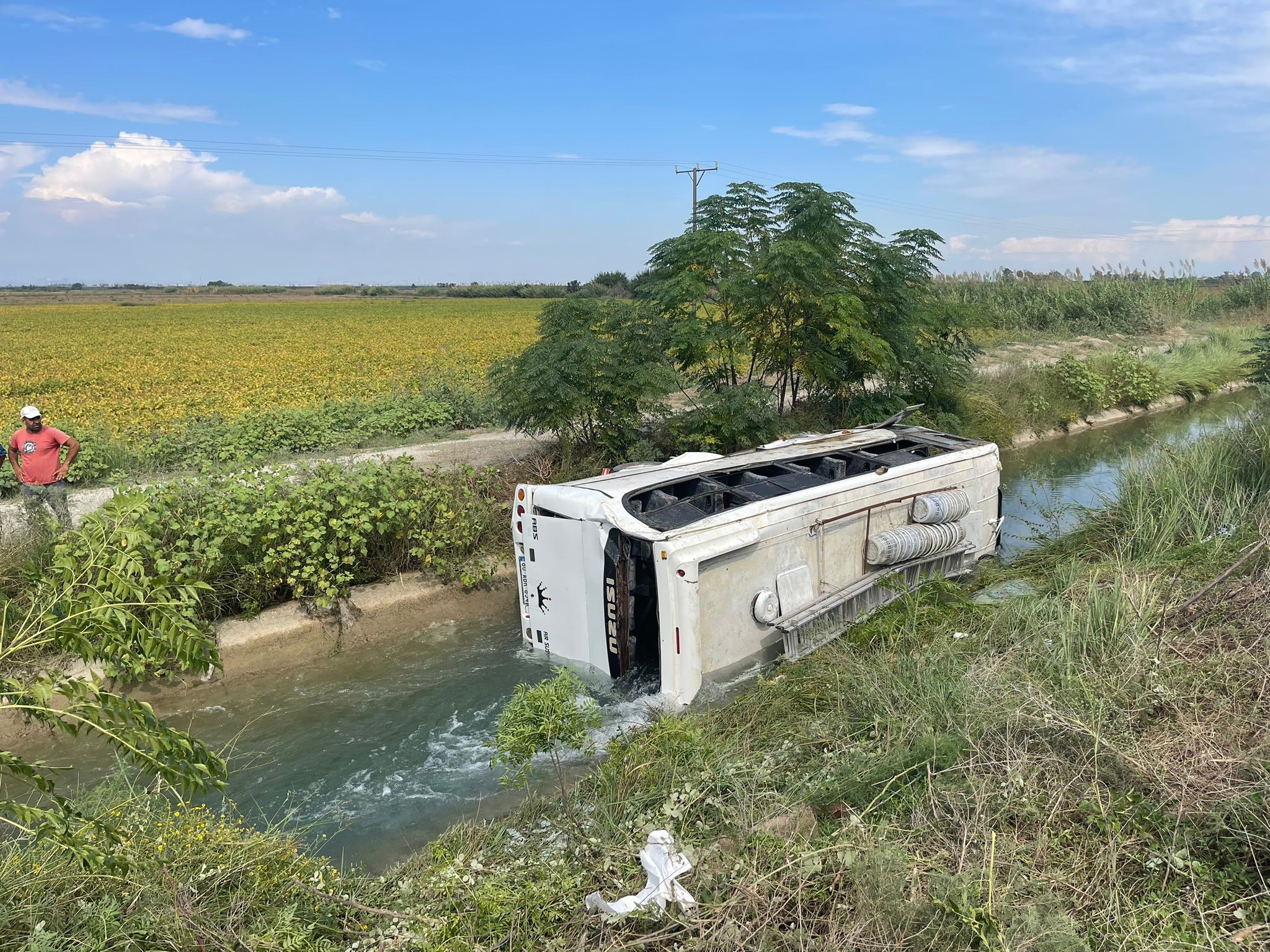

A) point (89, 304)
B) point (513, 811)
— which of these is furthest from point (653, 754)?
point (89, 304)

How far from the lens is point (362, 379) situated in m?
19.7

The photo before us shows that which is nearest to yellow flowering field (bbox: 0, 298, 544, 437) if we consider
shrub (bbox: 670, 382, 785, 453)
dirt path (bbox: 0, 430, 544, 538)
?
dirt path (bbox: 0, 430, 544, 538)

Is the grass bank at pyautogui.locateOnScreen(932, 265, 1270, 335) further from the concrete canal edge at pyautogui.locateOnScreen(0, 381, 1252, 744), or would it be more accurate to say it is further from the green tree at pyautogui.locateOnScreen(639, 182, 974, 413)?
the concrete canal edge at pyautogui.locateOnScreen(0, 381, 1252, 744)

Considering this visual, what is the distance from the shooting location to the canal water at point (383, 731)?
5473 mm

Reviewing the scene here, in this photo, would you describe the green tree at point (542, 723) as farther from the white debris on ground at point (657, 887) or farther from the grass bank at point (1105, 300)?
the grass bank at point (1105, 300)

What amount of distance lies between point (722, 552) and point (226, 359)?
79.8 ft

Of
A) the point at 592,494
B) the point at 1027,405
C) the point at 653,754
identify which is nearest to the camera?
the point at 653,754

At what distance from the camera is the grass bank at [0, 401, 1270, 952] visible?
3219 millimetres

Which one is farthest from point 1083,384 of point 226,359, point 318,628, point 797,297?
point 226,359

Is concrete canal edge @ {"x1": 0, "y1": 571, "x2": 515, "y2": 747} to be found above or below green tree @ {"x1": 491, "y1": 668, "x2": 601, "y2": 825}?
below

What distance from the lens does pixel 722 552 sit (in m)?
5.79

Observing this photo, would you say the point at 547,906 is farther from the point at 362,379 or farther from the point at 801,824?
the point at 362,379

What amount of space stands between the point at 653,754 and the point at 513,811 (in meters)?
1.01

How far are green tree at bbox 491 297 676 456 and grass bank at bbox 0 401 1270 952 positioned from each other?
5798 mm
